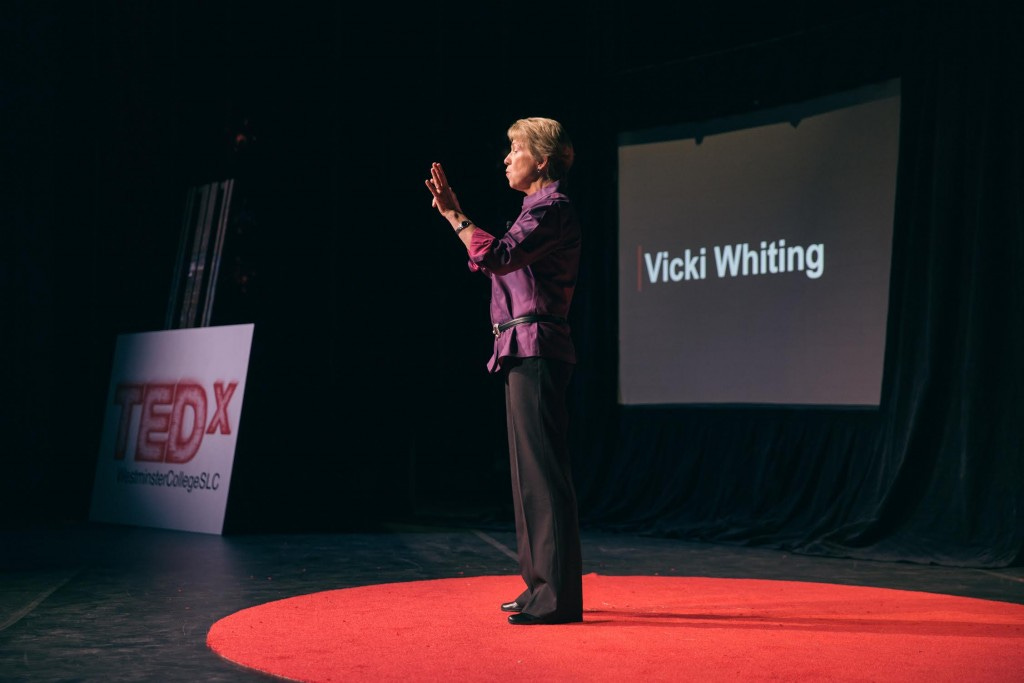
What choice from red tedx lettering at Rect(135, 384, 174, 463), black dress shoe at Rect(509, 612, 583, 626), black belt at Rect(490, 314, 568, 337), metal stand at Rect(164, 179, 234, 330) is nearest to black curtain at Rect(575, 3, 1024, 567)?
black dress shoe at Rect(509, 612, 583, 626)

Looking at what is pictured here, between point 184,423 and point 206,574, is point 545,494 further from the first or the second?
point 184,423

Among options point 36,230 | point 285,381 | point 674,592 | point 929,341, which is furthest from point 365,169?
point 674,592

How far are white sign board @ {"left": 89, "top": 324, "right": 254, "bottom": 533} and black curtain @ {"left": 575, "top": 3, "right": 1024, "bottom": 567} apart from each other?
7.65 feet

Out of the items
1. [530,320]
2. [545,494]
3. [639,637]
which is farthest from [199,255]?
[639,637]

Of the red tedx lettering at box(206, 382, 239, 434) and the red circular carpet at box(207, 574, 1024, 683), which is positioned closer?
the red circular carpet at box(207, 574, 1024, 683)

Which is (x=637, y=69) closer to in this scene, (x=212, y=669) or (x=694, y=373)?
(x=694, y=373)

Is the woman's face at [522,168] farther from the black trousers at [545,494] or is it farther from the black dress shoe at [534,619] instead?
the black dress shoe at [534,619]

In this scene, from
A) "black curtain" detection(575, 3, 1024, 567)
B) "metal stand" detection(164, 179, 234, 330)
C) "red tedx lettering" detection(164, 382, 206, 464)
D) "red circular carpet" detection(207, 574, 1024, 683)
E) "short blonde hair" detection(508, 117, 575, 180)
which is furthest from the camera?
"metal stand" detection(164, 179, 234, 330)

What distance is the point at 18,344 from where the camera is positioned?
271 inches

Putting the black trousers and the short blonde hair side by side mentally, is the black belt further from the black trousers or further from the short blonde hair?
the short blonde hair

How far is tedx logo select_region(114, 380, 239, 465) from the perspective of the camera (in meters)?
6.01

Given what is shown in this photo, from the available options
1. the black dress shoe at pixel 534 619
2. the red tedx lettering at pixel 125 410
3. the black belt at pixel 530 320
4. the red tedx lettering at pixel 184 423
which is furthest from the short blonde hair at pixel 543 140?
the red tedx lettering at pixel 125 410

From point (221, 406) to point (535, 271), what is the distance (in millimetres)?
3272

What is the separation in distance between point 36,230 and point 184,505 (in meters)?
2.04
